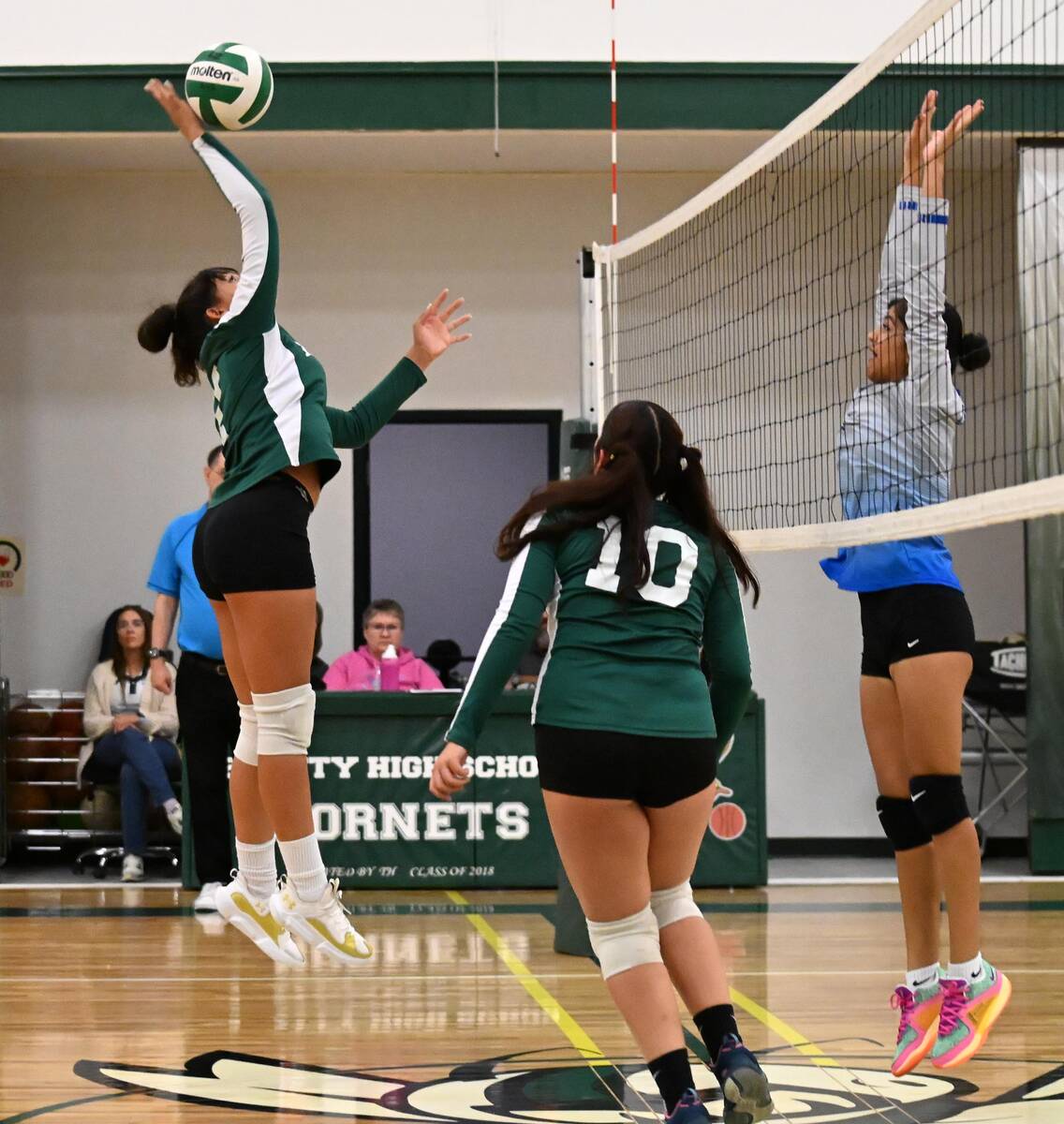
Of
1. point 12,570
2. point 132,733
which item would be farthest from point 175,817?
point 12,570

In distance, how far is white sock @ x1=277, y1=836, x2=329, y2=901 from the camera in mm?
4070

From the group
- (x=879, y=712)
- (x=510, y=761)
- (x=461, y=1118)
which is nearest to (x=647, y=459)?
(x=879, y=712)

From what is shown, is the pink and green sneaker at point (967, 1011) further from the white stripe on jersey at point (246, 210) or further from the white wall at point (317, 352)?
the white wall at point (317, 352)

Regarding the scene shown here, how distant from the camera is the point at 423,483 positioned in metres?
11.7

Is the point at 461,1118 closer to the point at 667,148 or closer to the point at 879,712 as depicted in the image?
the point at 879,712

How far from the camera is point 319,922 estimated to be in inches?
163

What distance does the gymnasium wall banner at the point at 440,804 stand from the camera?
782 centimetres

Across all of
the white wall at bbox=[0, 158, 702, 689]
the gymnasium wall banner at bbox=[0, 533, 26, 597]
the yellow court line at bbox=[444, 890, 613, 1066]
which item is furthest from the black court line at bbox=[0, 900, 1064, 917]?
the gymnasium wall banner at bbox=[0, 533, 26, 597]

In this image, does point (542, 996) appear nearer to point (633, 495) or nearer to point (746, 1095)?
point (746, 1095)

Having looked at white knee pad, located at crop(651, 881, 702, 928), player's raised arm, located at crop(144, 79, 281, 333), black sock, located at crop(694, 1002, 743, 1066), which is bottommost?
black sock, located at crop(694, 1002, 743, 1066)

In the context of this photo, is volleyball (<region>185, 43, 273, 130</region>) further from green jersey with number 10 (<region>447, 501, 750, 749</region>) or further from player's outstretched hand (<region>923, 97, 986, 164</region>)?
player's outstretched hand (<region>923, 97, 986, 164</region>)

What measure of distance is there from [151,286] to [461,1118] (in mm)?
6827

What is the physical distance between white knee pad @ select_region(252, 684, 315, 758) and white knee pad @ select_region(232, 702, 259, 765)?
72 mm

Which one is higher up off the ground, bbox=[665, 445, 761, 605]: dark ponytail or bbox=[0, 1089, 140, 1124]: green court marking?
bbox=[665, 445, 761, 605]: dark ponytail
